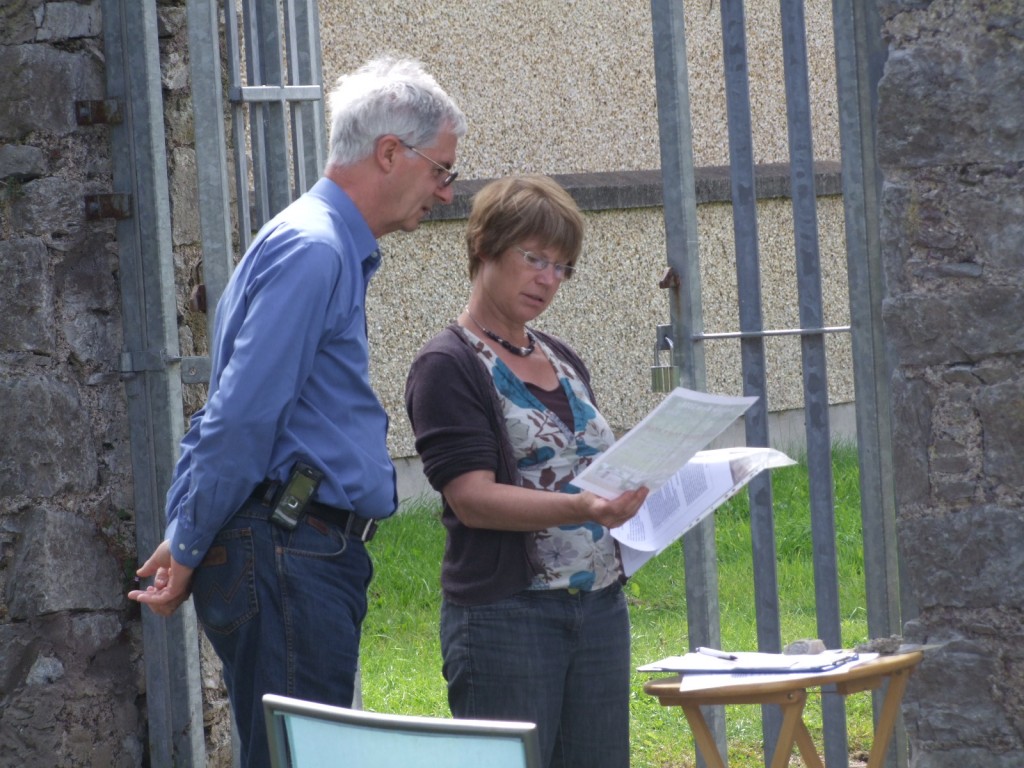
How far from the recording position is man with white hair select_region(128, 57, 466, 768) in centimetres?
285

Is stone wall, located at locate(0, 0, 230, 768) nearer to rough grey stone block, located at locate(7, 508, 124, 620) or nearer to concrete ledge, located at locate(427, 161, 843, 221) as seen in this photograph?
rough grey stone block, located at locate(7, 508, 124, 620)

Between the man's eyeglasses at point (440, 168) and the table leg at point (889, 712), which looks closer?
the table leg at point (889, 712)

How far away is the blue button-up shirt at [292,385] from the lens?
112 inches

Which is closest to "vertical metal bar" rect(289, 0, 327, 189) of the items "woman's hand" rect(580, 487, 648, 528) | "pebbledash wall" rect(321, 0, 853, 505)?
"woman's hand" rect(580, 487, 648, 528)

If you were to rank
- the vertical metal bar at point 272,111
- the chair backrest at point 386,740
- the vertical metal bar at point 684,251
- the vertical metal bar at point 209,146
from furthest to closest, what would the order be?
the vertical metal bar at point 272,111 → the vertical metal bar at point 209,146 → the vertical metal bar at point 684,251 → the chair backrest at point 386,740

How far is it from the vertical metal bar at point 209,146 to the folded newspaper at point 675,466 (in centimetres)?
136

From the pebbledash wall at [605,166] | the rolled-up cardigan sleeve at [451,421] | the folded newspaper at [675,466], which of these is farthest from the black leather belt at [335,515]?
the pebbledash wall at [605,166]

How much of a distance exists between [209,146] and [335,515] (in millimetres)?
1349

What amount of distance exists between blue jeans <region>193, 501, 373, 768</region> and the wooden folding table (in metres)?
0.59

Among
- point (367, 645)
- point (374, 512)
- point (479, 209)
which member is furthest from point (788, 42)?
point (367, 645)

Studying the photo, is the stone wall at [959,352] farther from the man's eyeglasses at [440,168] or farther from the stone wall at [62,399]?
the stone wall at [62,399]

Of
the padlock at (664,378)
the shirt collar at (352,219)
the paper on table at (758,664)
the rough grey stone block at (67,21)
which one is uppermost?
the rough grey stone block at (67,21)

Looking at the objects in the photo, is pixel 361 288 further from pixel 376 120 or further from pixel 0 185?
pixel 0 185

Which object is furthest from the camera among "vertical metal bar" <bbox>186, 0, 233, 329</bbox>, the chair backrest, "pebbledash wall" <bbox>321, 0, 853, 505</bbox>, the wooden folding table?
"pebbledash wall" <bbox>321, 0, 853, 505</bbox>
